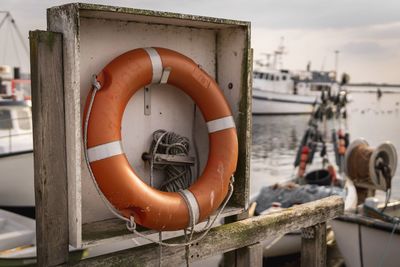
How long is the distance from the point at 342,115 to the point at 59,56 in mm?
11318

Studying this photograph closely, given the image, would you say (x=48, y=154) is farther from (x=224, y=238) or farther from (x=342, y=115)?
(x=342, y=115)

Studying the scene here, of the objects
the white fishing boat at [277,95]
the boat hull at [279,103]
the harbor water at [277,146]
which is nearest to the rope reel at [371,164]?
the harbor water at [277,146]

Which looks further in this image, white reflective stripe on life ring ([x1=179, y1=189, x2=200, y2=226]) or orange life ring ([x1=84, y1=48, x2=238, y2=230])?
white reflective stripe on life ring ([x1=179, y1=189, x2=200, y2=226])

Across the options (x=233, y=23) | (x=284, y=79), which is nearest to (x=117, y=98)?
(x=233, y=23)

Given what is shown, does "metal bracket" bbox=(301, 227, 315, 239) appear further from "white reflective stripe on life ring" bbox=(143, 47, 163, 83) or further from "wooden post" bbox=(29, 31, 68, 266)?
"wooden post" bbox=(29, 31, 68, 266)

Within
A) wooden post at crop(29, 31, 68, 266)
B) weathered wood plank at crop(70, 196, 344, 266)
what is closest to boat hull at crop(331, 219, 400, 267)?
weathered wood plank at crop(70, 196, 344, 266)

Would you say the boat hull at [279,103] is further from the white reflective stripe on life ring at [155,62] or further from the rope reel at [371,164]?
the white reflective stripe on life ring at [155,62]

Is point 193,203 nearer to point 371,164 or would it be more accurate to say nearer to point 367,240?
point 367,240

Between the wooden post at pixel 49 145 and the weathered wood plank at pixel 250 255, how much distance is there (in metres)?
1.22

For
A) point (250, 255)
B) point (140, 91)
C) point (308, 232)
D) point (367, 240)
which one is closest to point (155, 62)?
point (140, 91)

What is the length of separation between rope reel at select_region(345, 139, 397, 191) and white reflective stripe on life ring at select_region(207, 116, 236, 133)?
5.55 meters

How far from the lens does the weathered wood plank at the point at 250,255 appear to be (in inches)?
117

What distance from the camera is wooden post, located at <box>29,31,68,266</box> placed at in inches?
81.7

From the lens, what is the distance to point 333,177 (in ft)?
30.5
